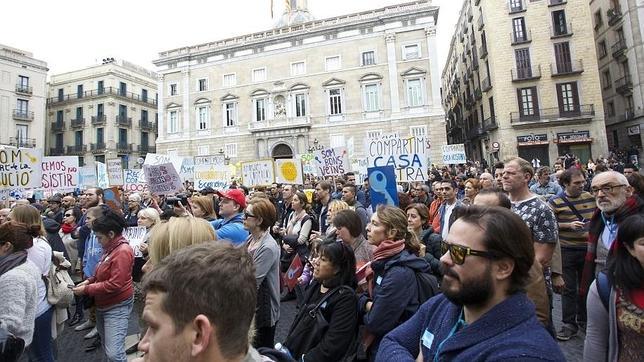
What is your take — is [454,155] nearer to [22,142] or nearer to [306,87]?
[306,87]

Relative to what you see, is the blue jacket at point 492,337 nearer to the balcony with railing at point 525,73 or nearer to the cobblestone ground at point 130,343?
the cobblestone ground at point 130,343

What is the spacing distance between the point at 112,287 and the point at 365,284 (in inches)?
88.6

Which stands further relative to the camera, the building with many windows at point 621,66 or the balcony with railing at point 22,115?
the balcony with railing at point 22,115

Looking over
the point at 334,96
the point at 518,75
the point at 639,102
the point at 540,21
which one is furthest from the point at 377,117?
the point at 639,102

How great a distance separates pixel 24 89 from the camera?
37.4m

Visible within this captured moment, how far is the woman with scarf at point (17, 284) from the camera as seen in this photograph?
2.76 metres

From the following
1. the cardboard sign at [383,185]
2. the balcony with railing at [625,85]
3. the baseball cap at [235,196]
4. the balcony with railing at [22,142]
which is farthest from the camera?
the balcony with railing at [22,142]

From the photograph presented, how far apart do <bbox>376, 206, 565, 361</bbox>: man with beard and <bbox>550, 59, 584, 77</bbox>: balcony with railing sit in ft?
102

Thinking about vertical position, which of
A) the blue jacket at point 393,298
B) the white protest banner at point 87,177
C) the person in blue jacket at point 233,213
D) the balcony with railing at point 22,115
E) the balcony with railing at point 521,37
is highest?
the balcony with railing at point 521,37

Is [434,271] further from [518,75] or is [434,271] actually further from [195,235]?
[518,75]

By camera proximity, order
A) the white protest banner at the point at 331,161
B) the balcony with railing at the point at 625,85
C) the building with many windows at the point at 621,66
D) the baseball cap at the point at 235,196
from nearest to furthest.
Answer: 1. the baseball cap at the point at 235,196
2. the white protest banner at the point at 331,161
3. the building with many windows at the point at 621,66
4. the balcony with railing at the point at 625,85

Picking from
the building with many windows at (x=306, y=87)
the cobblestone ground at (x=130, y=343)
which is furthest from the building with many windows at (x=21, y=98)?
the cobblestone ground at (x=130, y=343)

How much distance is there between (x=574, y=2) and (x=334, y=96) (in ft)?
60.9

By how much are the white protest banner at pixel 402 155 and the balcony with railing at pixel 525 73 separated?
23186 mm
